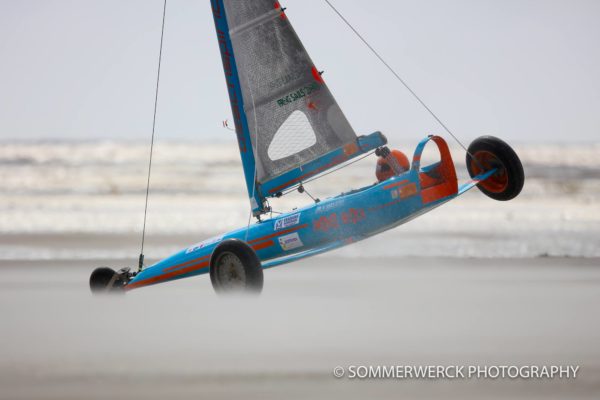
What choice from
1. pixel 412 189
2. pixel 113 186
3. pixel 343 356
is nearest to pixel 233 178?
pixel 113 186

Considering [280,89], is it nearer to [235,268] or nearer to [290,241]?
[290,241]

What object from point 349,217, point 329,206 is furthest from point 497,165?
point 329,206

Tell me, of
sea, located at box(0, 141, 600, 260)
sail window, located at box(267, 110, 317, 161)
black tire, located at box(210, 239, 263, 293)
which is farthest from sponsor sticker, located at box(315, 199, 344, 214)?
sea, located at box(0, 141, 600, 260)

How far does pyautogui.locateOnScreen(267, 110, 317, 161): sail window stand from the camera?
1072cm

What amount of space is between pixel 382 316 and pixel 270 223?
6.30 ft

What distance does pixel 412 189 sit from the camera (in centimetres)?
987

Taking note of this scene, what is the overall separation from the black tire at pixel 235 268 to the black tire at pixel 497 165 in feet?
9.31

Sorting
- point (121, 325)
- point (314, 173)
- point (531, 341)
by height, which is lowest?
point (531, 341)

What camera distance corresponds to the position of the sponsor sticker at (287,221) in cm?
1043

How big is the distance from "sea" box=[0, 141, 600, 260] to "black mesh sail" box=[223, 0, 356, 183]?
172 inches

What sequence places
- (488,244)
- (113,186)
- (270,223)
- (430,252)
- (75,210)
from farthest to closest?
(113,186) < (75,210) < (488,244) < (430,252) < (270,223)

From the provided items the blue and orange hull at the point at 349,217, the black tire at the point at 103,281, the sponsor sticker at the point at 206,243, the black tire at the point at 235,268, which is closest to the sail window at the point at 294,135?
the blue and orange hull at the point at 349,217

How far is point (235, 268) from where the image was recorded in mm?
9523

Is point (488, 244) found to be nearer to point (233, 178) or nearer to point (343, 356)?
point (343, 356)
